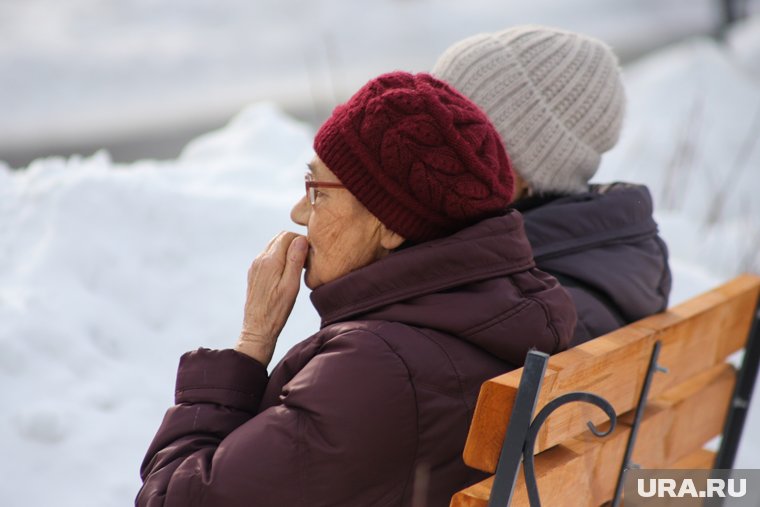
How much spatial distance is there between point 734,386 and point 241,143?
324 centimetres

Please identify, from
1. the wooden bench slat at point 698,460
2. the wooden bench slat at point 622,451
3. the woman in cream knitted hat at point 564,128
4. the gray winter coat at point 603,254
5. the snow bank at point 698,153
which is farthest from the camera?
the snow bank at point 698,153

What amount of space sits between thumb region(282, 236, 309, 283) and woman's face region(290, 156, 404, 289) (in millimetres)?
18

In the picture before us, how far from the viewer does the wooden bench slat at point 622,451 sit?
1.70m

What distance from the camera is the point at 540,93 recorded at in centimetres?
259

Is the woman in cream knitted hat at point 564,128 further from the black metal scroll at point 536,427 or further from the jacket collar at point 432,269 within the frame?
the black metal scroll at point 536,427

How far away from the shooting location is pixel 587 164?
267 cm

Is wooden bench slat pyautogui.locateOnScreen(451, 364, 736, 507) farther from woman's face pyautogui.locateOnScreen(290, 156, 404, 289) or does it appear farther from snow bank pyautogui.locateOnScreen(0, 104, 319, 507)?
snow bank pyautogui.locateOnScreen(0, 104, 319, 507)

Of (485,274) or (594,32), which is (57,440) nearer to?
(485,274)

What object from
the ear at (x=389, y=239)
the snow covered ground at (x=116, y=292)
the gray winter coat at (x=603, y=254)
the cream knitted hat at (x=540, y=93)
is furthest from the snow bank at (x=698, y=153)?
the ear at (x=389, y=239)

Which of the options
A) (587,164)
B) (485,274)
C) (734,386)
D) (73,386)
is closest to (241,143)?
(73,386)

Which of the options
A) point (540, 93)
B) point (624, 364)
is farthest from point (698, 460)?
point (540, 93)

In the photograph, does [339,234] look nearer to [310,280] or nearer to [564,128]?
[310,280]

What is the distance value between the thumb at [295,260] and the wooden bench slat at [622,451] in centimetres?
62

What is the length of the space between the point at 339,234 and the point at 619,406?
70 cm
